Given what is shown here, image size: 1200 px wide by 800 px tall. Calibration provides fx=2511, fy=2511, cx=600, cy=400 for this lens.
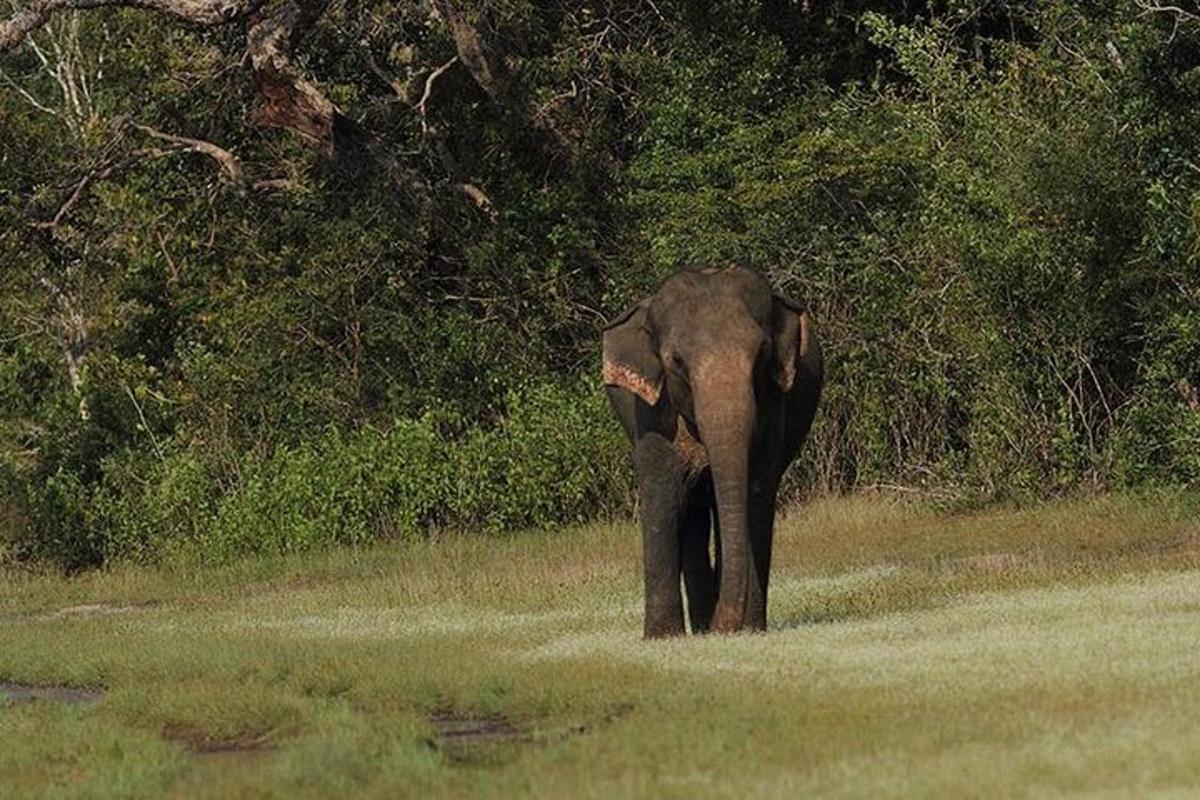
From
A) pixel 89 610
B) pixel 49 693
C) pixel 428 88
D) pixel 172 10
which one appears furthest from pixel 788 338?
pixel 428 88

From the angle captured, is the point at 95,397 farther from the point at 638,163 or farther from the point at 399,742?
the point at 399,742

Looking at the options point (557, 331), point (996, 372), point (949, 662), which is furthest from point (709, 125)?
point (949, 662)

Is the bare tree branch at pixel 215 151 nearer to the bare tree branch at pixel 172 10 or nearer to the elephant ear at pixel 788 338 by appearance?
the bare tree branch at pixel 172 10

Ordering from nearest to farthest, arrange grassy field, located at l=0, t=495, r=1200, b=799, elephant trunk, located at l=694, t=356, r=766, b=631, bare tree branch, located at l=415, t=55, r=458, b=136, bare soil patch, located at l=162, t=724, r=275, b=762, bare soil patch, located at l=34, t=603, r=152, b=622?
grassy field, located at l=0, t=495, r=1200, b=799, bare soil patch, located at l=162, t=724, r=275, b=762, elephant trunk, located at l=694, t=356, r=766, b=631, bare soil patch, located at l=34, t=603, r=152, b=622, bare tree branch, located at l=415, t=55, r=458, b=136

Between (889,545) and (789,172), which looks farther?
(789,172)

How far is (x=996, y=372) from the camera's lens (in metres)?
33.2

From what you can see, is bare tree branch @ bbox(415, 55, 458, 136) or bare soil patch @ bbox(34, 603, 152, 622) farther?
bare tree branch @ bbox(415, 55, 458, 136)

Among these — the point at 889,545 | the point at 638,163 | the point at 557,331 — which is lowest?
the point at 889,545

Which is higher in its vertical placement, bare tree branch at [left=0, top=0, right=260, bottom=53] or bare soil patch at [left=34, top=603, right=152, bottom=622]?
bare tree branch at [left=0, top=0, right=260, bottom=53]

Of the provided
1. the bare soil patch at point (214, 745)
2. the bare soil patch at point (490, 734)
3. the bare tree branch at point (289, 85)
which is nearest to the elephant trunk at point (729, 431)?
the bare soil patch at point (490, 734)

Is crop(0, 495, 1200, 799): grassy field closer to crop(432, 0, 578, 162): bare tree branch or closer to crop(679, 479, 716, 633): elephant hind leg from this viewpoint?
crop(679, 479, 716, 633): elephant hind leg

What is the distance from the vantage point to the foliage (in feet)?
106

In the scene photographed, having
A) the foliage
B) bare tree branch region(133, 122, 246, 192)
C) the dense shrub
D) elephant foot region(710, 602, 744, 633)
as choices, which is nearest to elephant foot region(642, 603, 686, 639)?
elephant foot region(710, 602, 744, 633)

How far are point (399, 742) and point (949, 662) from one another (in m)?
4.03
